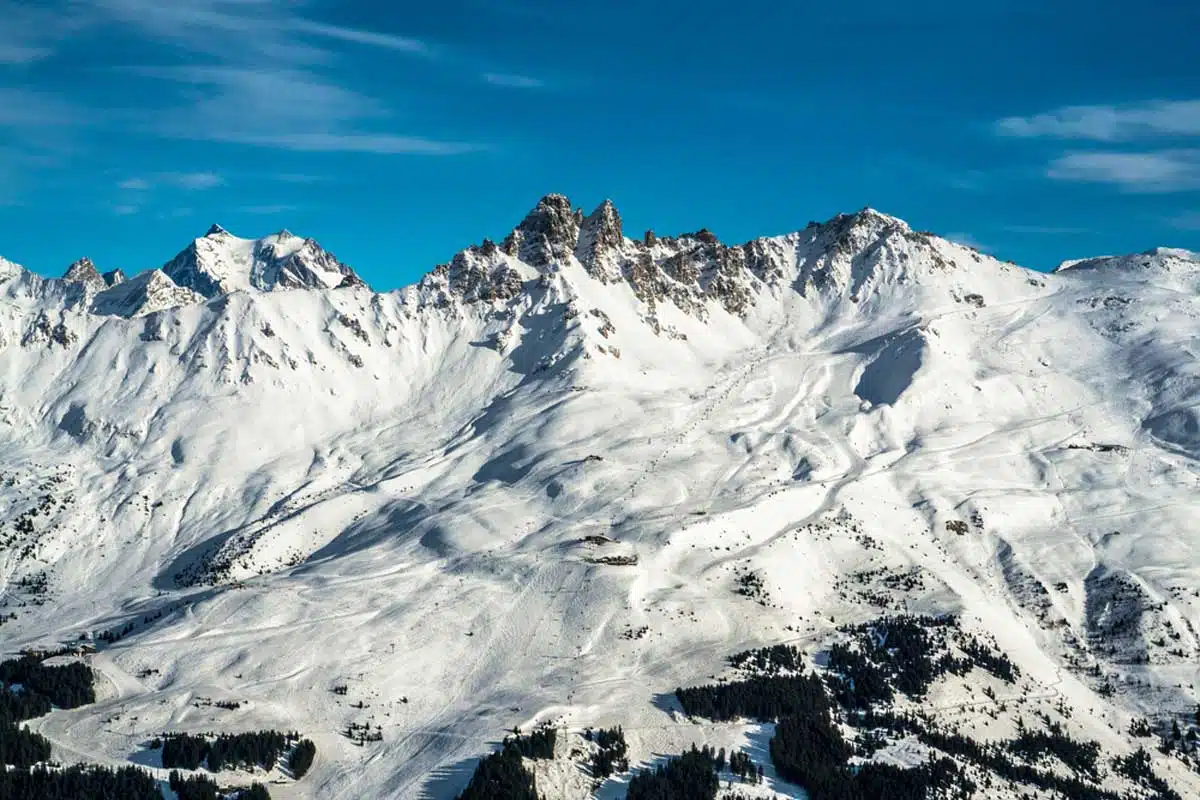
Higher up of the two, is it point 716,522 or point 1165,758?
point 716,522

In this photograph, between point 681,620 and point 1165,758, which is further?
point 681,620

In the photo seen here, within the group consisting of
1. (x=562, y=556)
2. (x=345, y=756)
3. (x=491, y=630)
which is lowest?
(x=345, y=756)

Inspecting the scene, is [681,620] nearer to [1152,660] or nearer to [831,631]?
[831,631]

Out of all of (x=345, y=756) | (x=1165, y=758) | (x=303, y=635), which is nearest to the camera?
(x=345, y=756)

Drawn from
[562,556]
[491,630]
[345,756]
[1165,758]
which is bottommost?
[345,756]

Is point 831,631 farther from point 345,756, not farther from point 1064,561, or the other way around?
point 345,756

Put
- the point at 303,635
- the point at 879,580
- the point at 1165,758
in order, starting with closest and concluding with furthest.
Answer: the point at 1165,758, the point at 303,635, the point at 879,580

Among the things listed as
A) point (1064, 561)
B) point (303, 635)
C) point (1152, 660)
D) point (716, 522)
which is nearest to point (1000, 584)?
point (1064, 561)

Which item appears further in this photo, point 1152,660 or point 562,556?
point 562,556

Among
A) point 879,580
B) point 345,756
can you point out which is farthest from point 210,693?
point 879,580
